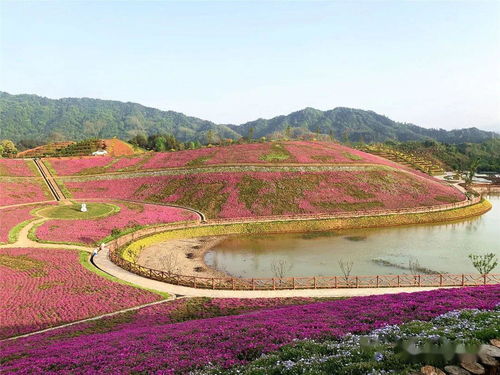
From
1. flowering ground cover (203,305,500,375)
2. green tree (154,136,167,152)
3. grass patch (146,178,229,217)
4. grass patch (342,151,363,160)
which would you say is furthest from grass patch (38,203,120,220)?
green tree (154,136,167,152)

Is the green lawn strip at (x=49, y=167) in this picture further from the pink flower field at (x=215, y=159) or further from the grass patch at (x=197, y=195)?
the grass patch at (x=197, y=195)

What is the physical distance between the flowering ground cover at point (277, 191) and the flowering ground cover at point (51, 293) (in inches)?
1354

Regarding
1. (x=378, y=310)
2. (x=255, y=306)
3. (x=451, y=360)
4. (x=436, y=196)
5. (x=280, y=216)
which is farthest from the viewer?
(x=436, y=196)

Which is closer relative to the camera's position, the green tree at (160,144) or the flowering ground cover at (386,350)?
the flowering ground cover at (386,350)

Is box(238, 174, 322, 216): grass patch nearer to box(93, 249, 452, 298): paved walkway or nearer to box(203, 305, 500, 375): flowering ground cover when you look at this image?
box(93, 249, 452, 298): paved walkway

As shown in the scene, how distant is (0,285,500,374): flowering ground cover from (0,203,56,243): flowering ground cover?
32.1 metres

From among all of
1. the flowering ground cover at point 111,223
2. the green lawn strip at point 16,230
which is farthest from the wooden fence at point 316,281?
the green lawn strip at point 16,230

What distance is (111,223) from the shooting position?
189 feet

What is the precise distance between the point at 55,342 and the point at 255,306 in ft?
47.8

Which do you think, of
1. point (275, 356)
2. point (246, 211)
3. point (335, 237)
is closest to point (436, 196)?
point (335, 237)

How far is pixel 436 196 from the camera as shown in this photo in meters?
82.4

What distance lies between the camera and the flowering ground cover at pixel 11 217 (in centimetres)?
4894

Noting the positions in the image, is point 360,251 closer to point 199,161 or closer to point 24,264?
point 24,264

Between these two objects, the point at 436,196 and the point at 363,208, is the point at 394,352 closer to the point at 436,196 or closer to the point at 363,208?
the point at 363,208
